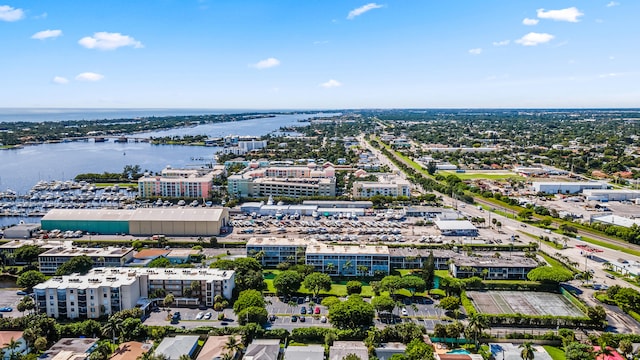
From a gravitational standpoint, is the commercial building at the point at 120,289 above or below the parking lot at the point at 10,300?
above

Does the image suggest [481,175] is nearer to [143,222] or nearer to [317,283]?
[317,283]

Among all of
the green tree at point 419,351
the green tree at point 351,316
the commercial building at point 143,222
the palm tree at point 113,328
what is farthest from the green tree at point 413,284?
the commercial building at point 143,222

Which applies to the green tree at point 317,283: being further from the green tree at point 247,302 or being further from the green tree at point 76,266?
the green tree at point 76,266

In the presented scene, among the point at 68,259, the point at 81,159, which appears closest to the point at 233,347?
the point at 68,259

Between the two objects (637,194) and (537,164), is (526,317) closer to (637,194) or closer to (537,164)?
(637,194)

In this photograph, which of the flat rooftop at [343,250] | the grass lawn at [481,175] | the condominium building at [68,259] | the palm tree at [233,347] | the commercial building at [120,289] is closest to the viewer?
the palm tree at [233,347]

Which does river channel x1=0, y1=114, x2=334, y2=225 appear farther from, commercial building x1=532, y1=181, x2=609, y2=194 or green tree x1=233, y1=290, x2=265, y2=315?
commercial building x1=532, y1=181, x2=609, y2=194
